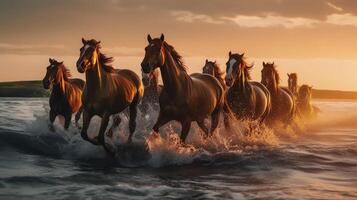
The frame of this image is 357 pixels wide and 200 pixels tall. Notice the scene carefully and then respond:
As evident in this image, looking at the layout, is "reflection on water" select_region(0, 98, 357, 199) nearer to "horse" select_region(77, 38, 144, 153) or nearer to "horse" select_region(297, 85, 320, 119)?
"horse" select_region(77, 38, 144, 153)

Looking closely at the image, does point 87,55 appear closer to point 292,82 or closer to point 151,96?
point 151,96

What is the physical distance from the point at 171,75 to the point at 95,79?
168cm

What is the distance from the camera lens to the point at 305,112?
28922 mm

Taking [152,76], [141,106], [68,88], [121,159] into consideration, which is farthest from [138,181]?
[141,106]

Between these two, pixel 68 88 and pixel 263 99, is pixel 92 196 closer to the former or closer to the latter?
pixel 68 88

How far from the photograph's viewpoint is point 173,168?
12.4 m

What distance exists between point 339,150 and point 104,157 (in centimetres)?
778

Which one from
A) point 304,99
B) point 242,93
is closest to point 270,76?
point 242,93

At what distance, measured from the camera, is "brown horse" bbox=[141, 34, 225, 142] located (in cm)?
1228

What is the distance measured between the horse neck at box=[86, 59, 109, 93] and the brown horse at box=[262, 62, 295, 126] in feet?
26.9

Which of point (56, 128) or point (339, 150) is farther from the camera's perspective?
point (339, 150)

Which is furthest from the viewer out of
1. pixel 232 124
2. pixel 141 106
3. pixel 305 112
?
pixel 305 112

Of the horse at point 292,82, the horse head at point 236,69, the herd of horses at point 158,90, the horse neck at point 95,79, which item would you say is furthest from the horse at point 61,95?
the horse at point 292,82

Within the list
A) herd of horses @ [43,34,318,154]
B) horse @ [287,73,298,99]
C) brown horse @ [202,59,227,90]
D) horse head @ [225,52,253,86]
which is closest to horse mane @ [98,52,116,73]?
herd of horses @ [43,34,318,154]
